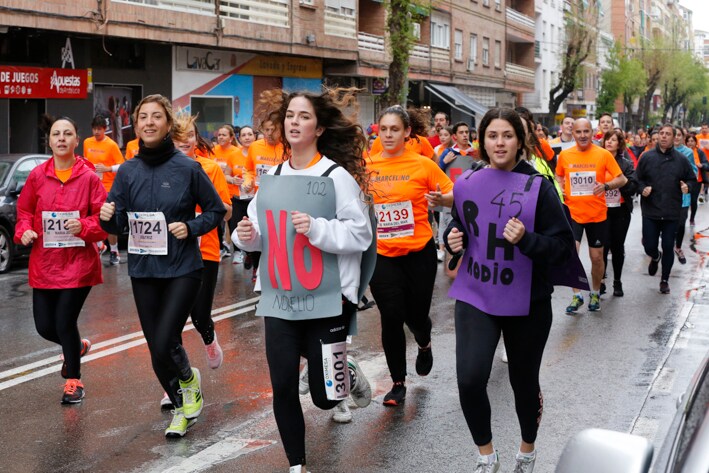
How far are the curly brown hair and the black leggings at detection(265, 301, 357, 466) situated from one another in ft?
2.31

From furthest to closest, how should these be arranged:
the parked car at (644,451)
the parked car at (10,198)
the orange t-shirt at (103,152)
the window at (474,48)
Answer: the window at (474,48) < the orange t-shirt at (103,152) < the parked car at (10,198) < the parked car at (644,451)

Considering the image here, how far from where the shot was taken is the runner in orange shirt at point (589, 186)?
11.0 metres

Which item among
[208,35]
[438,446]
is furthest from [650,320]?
[208,35]

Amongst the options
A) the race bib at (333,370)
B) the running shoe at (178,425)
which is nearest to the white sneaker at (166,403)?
the running shoe at (178,425)

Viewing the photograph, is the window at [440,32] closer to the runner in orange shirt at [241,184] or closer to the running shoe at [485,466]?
the runner in orange shirt at [241,184]

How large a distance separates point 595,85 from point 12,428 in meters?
80.3

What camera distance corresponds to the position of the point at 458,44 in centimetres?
4603

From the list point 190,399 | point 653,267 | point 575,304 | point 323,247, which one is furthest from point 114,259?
point 323,247

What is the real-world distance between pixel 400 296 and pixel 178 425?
1.62 metres

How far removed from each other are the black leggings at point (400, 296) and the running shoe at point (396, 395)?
39 millimetres

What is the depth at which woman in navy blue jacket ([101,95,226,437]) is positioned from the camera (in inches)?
243

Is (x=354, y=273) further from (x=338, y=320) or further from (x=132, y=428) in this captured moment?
(x=132, y=428)

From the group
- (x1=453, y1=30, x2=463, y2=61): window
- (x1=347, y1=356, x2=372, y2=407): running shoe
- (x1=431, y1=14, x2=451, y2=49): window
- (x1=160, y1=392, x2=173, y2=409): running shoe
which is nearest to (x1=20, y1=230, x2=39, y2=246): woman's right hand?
(x1=160, y1=392, x2=173, y2=409): running shoe

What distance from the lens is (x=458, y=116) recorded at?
153 ft
